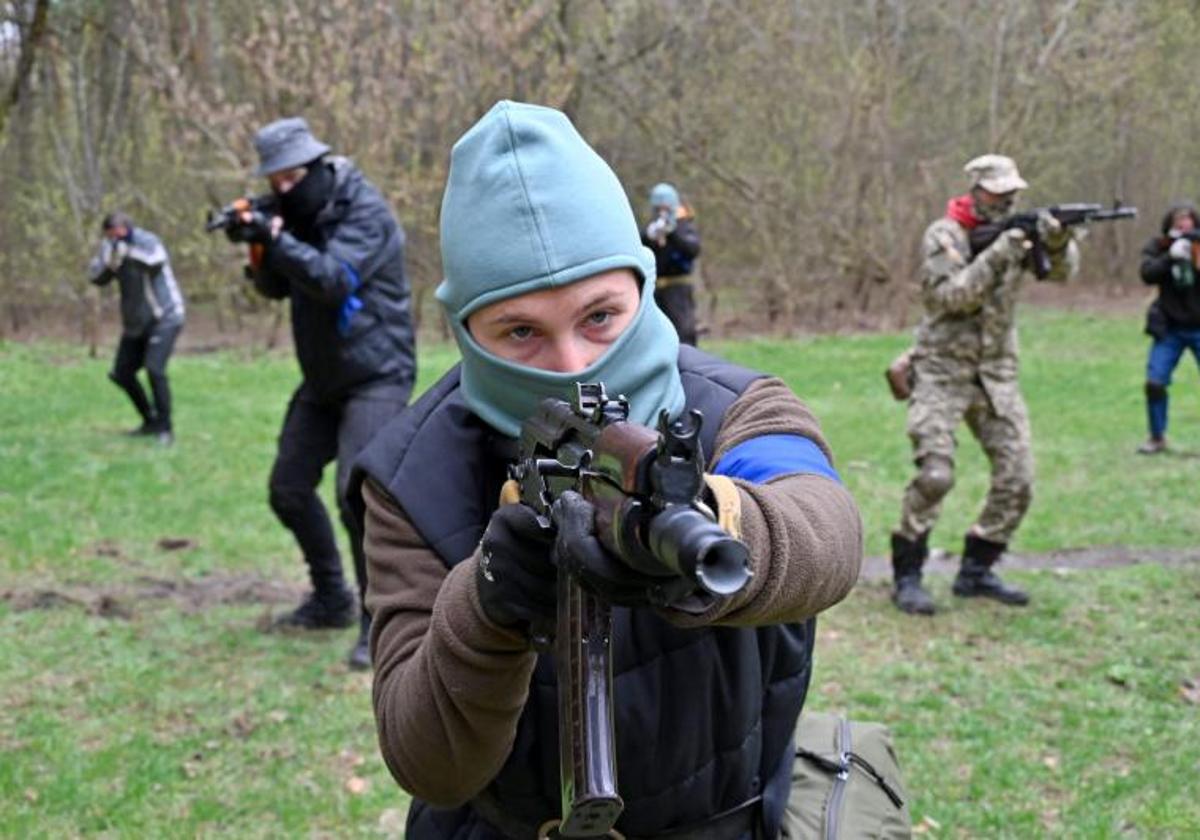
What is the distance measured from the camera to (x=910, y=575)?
22.1ft

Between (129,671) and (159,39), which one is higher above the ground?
(159,39)

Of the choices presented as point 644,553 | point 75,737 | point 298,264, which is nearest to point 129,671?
point 75,737

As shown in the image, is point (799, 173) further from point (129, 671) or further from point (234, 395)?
point (129, 671)

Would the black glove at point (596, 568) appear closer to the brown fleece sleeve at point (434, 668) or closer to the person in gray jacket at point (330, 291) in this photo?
the brown fleece sleeve at point (434, 668)

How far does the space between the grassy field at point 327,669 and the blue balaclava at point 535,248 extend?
3001mm

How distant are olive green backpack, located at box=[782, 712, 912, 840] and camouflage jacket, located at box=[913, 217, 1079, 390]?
439cm

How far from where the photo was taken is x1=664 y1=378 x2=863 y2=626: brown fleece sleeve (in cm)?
149

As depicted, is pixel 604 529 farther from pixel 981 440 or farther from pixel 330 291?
pixel 981 440

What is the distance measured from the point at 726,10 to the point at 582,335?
19849 mm

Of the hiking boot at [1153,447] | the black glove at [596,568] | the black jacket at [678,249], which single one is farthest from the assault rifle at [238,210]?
the hiking boot at [1153,447]

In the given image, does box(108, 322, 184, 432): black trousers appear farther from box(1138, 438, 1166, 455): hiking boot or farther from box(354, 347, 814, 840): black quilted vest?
box(354, 347, 814, 840): black quilted vest

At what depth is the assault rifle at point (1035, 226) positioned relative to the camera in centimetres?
636

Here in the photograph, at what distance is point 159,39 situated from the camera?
2008 cm

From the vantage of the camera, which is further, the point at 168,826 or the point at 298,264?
the point at 298,264
